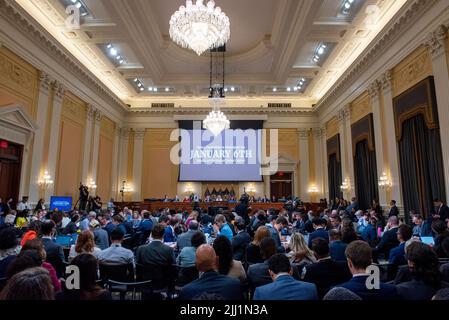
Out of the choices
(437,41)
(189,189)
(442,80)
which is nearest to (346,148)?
(442,80)

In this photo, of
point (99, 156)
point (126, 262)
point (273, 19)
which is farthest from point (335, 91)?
point (126, 262)

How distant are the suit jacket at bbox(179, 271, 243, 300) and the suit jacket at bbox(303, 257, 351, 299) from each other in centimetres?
84

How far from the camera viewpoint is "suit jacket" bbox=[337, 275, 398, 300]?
1.78m

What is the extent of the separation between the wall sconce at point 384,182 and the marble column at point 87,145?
11319 millimetres

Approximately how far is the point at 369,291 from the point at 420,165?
24.1 feet

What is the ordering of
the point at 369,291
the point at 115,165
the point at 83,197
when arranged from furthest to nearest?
the point at 115,165 → the point at 83,197 → the point at 369,291

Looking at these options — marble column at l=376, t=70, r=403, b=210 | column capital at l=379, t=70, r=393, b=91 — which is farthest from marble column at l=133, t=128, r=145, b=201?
column capital at l=379, t=70, r=393, b=91

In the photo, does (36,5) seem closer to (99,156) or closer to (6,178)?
(6,178)

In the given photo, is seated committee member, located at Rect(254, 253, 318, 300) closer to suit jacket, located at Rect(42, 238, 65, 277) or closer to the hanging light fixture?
suit jacket, located at Rect(42, 238, 65, 277)

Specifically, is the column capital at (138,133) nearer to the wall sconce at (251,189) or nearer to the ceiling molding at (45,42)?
the ceiling molding at (45,42)

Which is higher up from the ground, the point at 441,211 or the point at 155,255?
the point at 441,211

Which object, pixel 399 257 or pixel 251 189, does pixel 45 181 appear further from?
pixel 399 257

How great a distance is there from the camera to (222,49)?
11758 mm

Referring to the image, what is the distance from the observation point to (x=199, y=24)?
598cm
